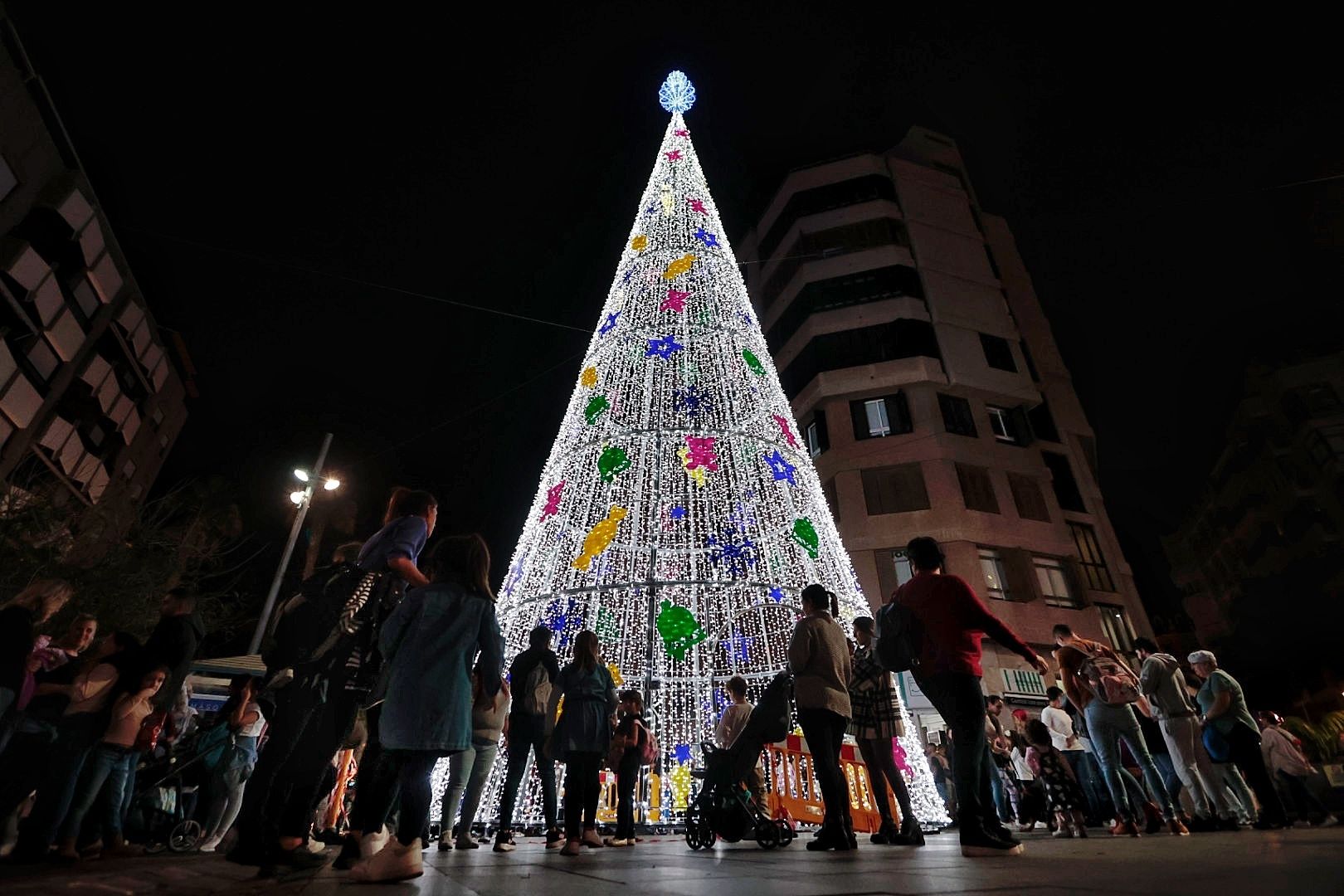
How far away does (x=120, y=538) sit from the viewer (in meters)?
12.6

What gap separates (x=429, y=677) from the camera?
2.75 m

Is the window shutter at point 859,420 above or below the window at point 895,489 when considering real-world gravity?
above

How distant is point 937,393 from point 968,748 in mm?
20139

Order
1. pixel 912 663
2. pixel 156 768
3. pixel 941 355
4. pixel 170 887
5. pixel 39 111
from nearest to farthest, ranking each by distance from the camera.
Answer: pixel 170 887 → pixel 912 663 → pixel 156 768 → pixel 39 111 → pixel 941 355

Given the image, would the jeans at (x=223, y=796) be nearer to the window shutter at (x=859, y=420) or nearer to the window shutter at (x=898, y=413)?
the window shutter at (x=859, y=420)

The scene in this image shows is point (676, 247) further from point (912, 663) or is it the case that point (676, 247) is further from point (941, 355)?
point (941, 355)

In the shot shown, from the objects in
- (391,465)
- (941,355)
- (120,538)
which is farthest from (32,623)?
(941,355)

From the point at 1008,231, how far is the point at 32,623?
1320 inches

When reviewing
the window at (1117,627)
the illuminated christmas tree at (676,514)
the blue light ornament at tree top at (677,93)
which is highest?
the blue light ornament at tree top at (677,93)

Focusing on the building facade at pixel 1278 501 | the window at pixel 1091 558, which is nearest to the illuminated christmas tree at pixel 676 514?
the window at pixel 1091 558

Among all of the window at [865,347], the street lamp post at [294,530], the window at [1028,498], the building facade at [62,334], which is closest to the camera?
the street lamp post at [294,530]

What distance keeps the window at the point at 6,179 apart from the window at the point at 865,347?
22.0 metres

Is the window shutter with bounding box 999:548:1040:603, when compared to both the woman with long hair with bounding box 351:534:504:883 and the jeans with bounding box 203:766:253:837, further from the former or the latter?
the woman with long hair with bounding box 351:534:504:883

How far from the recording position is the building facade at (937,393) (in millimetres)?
18859
